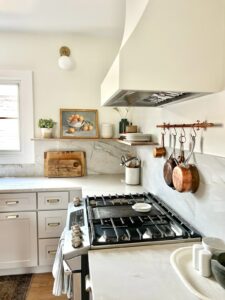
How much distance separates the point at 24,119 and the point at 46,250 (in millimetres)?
1357

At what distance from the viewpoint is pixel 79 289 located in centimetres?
118

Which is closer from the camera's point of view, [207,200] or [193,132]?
[207,200]

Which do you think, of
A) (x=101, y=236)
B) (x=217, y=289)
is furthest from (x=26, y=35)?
(x=217, y=289)

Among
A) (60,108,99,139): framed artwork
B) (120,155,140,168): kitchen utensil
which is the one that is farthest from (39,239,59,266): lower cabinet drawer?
(60,108,99,139): framed artwork

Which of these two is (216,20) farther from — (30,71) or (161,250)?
(30,71)

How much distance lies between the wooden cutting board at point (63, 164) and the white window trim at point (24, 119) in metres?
0.21

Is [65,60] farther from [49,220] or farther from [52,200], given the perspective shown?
[49,220]

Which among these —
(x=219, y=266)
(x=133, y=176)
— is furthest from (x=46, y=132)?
(x=219, y=266)

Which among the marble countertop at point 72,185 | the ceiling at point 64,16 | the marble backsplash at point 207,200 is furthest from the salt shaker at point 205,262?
Answer: the ceiling at point 64,16

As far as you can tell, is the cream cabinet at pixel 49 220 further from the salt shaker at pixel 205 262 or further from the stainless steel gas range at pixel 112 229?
the salt shaker at pixel 205 262

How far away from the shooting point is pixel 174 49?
1.05 metres

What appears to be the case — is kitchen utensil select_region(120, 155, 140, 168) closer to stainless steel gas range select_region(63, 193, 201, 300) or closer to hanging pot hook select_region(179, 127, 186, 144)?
stainless steel gas range select_region(63, 193, 201, 300)

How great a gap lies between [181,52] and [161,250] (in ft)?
2.94

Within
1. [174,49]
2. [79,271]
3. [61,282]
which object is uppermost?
[174,49]
